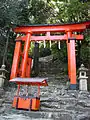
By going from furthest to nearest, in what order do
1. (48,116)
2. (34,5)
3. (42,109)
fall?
1. (34,5)
2. (42,109)
3. (48,116)

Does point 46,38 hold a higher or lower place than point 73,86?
higher

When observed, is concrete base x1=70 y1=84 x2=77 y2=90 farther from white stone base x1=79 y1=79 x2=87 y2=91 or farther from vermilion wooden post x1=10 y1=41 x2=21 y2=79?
vermilion wooden post x1=10 y1=41 x2=21 y2=79

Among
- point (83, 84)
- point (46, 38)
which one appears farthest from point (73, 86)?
point (46, 38)

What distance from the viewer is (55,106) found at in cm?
838

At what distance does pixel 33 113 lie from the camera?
752 cm

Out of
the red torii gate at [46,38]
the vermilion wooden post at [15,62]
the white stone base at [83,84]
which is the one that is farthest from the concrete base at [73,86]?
the vermilion wooden post at [15,62]

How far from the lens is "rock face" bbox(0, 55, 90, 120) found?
7203 mm

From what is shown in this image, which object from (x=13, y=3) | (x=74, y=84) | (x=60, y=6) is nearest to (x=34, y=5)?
(x=60, y=6)

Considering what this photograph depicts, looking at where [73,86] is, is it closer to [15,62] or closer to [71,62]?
[71,62]

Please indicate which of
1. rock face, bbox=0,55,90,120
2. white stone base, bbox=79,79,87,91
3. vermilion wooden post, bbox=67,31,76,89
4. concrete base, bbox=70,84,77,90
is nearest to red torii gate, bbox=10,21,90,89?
vermilion wooden post, bbox=67,31,76,89

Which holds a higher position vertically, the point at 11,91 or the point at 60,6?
the point at 60,6

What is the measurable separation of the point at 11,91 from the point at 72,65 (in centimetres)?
375

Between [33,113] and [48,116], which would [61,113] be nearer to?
[48,116]

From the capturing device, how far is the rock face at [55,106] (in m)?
7.20
